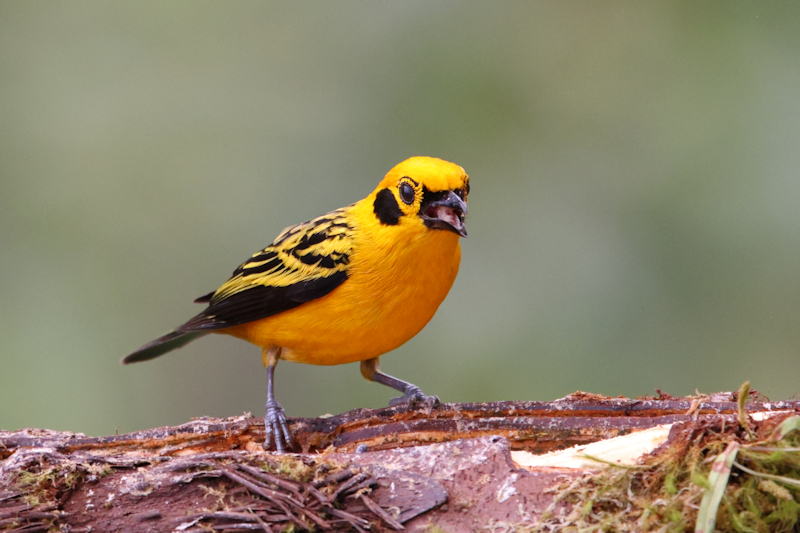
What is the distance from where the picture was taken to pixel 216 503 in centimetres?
267

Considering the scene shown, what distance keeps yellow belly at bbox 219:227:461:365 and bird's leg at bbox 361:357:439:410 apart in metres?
→ 0.39

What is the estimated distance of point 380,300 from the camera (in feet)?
13.6

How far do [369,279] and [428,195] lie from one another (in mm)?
618

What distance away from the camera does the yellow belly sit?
13.6ft

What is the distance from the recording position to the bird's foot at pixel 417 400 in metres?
4.13

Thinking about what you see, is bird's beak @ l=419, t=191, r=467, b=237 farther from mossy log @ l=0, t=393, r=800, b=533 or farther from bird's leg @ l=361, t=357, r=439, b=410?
mossy log @ l=0, t=393, r=800, b=533

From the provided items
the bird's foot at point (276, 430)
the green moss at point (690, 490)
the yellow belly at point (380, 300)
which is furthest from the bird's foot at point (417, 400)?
the green moss at point (690, 490)

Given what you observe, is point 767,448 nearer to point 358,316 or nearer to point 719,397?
point 719,397

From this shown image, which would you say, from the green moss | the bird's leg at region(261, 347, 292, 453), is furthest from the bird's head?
the green moss

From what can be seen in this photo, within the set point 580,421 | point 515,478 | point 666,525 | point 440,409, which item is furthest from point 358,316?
point 666,525

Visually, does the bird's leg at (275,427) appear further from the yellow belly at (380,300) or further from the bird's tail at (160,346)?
the bird's tail at (160,346)

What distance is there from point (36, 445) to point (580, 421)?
9.49ft

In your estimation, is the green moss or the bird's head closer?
the green moss

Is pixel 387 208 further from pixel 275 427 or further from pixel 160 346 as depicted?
pixel 160 346
